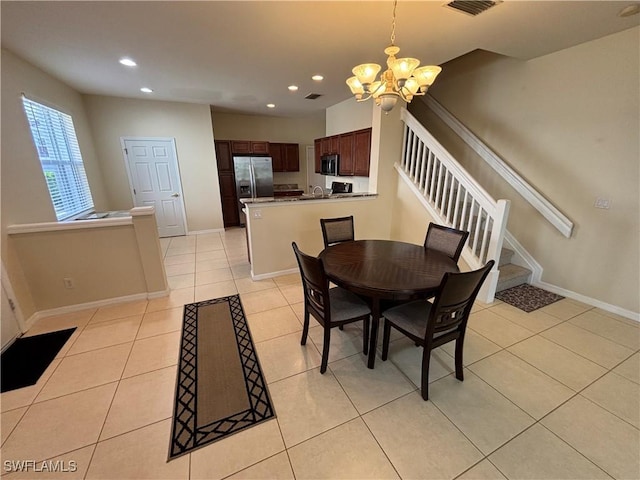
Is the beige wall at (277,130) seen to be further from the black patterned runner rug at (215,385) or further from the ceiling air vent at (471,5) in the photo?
the black patterned runner rug at (215,385)

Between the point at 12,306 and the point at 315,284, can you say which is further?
the point at 12,306

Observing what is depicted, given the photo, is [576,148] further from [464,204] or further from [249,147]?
[249,147]

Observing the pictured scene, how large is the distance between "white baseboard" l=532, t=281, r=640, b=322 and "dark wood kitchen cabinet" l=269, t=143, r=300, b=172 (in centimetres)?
583

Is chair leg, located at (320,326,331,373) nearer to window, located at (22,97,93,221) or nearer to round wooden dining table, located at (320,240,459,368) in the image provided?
round wooden dining table, located at (320,240,459,368)

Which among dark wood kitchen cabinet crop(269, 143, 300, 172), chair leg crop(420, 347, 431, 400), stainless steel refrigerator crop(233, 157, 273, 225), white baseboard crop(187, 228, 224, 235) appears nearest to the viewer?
chair leg crop(420, 347, 431, 400)

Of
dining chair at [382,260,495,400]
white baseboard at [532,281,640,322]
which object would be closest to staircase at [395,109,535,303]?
white baseboard at [532,281,640,322]

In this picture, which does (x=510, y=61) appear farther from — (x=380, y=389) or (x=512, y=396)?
(x=380, y=389)

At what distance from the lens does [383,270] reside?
1.93 metres

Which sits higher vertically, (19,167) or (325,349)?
(19,167)

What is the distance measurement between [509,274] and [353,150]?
3000 mm

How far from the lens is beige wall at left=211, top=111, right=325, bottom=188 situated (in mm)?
6391

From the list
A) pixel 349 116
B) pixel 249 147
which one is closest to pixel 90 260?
pixel 249 147

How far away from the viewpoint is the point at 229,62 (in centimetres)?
306

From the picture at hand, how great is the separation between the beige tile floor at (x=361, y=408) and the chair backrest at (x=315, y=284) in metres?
0.48
